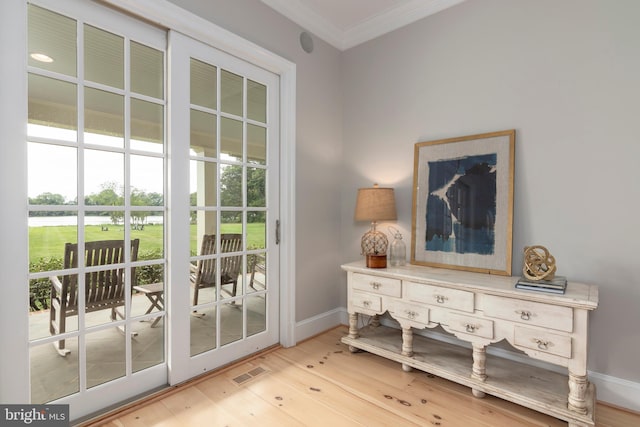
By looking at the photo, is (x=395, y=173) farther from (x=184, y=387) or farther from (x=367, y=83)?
(x=184, y=387)

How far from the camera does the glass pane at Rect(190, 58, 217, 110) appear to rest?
2164mm

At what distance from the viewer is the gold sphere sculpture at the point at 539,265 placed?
190cm

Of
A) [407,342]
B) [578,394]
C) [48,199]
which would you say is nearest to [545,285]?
[578,394]

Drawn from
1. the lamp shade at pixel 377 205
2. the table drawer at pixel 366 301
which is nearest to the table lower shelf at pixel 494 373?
the table drawer at pixel 366 301

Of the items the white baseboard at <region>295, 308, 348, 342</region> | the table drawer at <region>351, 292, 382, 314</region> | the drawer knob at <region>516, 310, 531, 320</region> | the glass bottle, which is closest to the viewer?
the drawer knob at <region>516, 310, 531, 320</region>

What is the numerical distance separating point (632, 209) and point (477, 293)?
1.00 metres

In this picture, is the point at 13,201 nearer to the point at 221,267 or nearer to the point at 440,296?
the point at 221,267

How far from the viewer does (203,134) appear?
2223 mm

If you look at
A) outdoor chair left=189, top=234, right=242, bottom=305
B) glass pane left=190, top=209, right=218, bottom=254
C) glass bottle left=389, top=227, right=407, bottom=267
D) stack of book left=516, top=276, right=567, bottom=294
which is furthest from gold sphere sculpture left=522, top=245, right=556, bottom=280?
glass pane left=190, top=209, right=218, bottom=254

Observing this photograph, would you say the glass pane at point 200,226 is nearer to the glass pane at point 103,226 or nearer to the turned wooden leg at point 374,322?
the glass pane at point 103,226

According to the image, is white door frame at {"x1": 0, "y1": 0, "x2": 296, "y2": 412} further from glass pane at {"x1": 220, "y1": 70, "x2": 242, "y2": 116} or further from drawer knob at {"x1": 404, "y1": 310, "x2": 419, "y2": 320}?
drawer knob at {"x1": 404, "y1": 310, "x2": 419, "y2": 320}

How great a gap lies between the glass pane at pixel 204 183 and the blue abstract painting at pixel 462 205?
1.67m

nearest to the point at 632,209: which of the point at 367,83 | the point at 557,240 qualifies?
the point at 557,240

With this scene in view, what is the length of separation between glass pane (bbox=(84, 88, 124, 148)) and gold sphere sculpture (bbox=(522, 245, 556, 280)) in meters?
2.53
